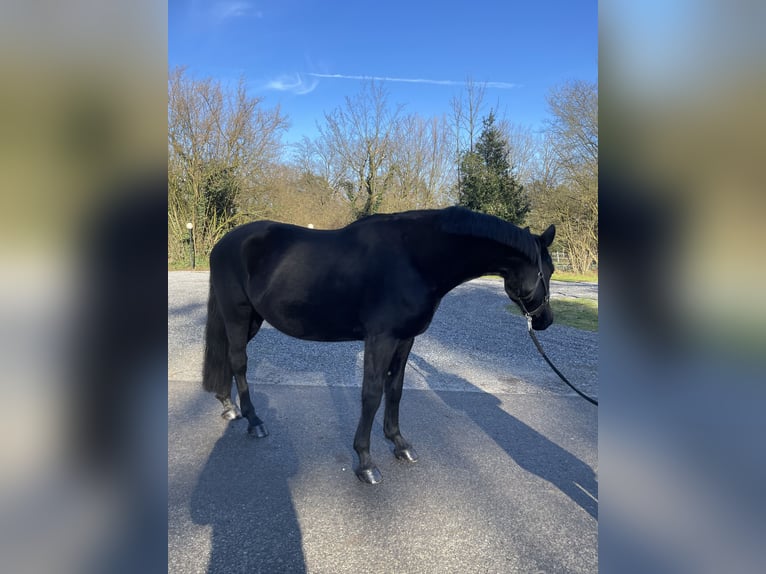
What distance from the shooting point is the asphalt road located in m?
2.06

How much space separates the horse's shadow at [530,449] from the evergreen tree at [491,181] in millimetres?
18688

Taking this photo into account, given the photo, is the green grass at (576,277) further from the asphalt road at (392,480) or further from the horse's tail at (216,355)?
A: the horse's tail at (216,355)

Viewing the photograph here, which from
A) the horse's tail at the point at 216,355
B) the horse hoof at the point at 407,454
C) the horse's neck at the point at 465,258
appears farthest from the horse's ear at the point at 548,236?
the horse's tail at the point at 216,355

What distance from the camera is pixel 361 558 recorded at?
203 centimetres

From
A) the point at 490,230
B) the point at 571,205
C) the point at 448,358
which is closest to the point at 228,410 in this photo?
the point at 490,230

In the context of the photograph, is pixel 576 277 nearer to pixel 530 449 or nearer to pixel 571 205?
pixel 571 205

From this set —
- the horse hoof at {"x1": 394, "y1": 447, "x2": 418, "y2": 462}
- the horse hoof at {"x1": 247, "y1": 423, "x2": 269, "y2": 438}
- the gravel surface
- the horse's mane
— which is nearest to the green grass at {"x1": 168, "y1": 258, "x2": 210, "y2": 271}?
the gravel surface

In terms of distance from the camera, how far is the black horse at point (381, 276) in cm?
285
